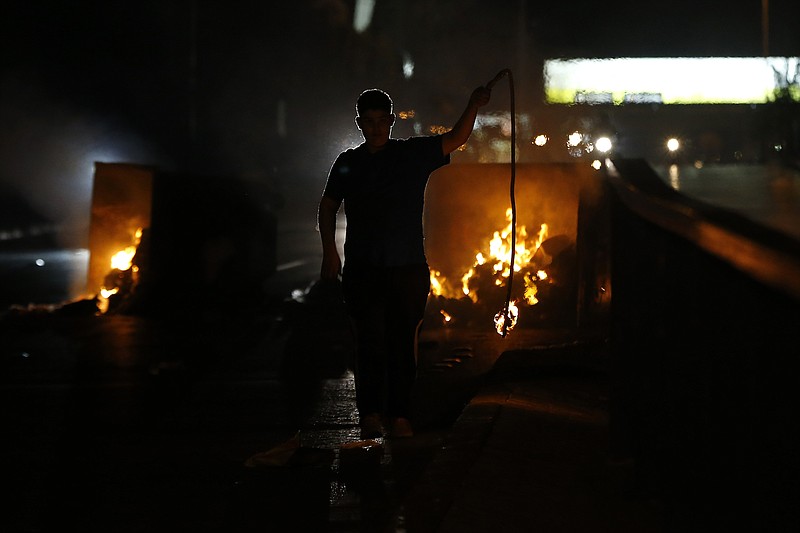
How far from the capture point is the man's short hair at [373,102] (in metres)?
5.71

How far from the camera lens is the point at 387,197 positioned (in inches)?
225

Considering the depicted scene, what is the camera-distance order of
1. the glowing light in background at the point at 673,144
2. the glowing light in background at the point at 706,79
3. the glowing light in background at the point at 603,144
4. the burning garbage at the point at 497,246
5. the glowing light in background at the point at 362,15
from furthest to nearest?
the glowing light in background at the point at 706,79, the glowing light in background at the point at 673,144, the glowing light in background at the point at 362,15, the glowing light in background at the point at 603,144, the burning garbage at the point at 497,246

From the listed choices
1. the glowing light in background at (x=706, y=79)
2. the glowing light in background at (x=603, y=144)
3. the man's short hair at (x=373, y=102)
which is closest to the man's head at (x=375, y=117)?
the man's short hair at (x=373, y=102)

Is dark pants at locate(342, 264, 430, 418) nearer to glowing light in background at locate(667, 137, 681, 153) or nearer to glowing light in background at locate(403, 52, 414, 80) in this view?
glowing light in background at locate(403, 52, 414, 80)

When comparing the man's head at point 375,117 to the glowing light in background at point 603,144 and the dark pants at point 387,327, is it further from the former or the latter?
the glowing light in background at point 603,144

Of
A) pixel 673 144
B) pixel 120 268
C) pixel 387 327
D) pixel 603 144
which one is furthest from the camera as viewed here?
pixel 673 144

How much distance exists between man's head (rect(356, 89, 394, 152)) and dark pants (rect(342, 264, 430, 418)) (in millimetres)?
637

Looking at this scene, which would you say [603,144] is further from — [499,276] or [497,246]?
[499,276]

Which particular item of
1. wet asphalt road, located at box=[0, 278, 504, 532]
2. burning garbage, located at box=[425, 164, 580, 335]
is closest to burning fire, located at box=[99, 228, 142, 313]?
wet asphalt road, located at box=[0, 278, 504, 532]

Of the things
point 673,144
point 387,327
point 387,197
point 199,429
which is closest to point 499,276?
point 199,429

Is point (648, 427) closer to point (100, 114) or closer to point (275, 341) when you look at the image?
point (275, 341)

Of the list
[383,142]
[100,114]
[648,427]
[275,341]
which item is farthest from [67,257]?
[648,427]

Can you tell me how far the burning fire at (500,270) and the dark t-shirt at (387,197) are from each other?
5251 mm

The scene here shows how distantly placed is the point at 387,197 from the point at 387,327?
66cm
